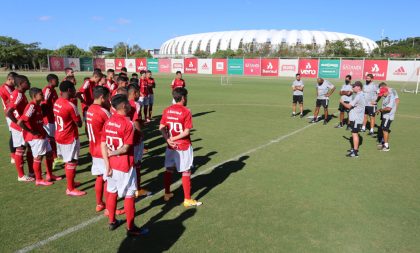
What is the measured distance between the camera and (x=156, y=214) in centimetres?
564

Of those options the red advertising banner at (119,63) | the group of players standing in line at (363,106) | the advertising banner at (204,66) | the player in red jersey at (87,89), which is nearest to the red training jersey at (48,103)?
the player in red jersey at (87,89)

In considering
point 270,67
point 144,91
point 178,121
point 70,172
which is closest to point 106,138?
point 178,121

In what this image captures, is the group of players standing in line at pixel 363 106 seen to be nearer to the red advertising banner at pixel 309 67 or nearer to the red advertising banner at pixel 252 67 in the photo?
the red advertising banner at pixel 309 67

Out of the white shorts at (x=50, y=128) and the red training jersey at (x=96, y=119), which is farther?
the white shorts at (x=50, y=128)

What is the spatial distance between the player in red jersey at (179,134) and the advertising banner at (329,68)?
40.1 m

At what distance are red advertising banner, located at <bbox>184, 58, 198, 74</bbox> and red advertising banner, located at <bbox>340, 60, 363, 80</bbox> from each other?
75.3 ft

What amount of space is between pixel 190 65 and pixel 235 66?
8.22 meters

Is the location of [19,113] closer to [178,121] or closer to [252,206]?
[178,121]

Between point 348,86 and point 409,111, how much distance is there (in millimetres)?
6853

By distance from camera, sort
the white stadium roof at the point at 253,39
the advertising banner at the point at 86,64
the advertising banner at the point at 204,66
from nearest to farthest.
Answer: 1. the advertising banner at the point at 204,66
2. the advertising banner at the point at 86,64
3. the white stadium roof at the point at 253,39

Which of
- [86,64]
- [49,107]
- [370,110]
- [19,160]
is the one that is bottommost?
[19,160]

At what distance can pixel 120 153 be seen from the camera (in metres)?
4.54

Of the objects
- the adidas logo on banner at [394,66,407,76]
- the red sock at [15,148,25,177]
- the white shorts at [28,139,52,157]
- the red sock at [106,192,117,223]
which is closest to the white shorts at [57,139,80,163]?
the white shorts at [28,139,52,157]

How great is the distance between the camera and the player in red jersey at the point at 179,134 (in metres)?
5.56
